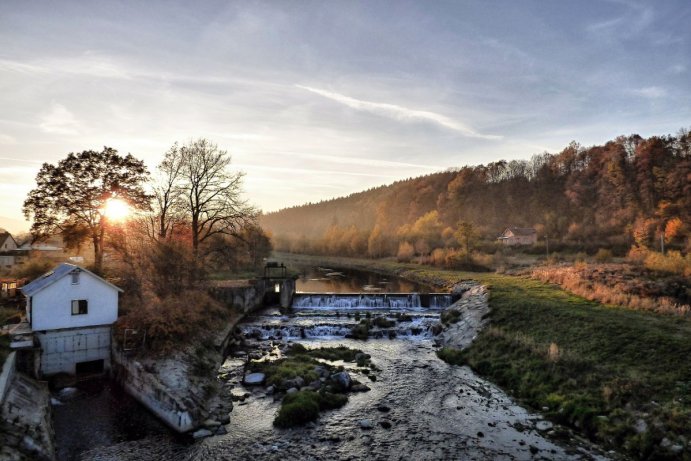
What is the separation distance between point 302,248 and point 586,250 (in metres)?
80.7

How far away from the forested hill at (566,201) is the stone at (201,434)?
238 feet

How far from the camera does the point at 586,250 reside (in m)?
78.0

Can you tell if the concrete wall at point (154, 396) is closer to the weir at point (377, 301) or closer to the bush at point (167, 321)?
the bush at point (167, 321)

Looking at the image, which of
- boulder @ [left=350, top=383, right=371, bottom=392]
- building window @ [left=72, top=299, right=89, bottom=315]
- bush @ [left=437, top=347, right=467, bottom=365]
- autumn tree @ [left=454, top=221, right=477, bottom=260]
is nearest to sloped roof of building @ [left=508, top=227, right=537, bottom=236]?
autumn tree @ [left=454, top=221, right=477, bottom=260]

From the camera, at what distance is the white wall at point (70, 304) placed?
76.2 ft

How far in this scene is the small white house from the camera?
23.2 m

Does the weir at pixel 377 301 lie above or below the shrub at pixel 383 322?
above

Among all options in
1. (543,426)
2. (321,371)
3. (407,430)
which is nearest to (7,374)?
(321,371)

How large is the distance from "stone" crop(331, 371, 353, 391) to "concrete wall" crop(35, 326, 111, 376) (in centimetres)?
→ 1329

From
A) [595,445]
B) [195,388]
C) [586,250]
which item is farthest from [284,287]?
[586,250]

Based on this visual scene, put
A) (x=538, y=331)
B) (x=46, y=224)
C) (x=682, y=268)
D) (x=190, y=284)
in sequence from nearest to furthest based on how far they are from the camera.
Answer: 1. (x=538, y=331)
2. (x=190, y=284)
3. (x=46, y=224)
4. (x=682, y=268)

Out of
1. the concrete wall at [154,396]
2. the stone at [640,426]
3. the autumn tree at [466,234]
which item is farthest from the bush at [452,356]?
the autumn tree at [466,234]

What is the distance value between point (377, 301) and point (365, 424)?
2535 cm

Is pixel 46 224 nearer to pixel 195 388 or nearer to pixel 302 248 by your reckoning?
pixel 195 388
